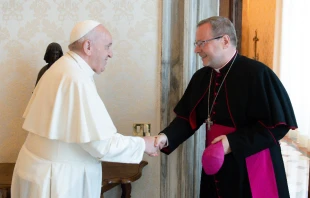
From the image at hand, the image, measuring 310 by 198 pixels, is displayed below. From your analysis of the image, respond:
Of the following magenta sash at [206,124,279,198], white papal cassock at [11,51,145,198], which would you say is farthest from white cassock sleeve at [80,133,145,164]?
magenta sash at [206,124,279,198]

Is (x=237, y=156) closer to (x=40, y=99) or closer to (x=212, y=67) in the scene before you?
(x=212, y=67)

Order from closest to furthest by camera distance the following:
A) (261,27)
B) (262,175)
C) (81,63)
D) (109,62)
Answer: (81,63)
(262,175)
(109,62)
(261,27)

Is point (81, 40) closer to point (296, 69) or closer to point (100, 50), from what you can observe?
point (100, 50)

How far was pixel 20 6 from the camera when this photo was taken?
2.49 m

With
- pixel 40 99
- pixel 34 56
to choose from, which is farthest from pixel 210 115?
pixel 34 56

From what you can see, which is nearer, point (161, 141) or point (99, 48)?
point (99, 48)

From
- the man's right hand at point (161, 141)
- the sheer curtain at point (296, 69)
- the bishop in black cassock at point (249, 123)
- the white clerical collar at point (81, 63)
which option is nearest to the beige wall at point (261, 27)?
the sheer curtain at point (296, 69)

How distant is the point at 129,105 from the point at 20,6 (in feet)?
3.60

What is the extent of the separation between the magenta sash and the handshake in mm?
519

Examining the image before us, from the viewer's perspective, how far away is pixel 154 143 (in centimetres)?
200

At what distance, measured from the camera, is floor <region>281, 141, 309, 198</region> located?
3061 millimetres

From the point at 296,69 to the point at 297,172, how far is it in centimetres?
104

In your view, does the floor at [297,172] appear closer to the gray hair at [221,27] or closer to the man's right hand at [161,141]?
the man's right hand at [161,141]

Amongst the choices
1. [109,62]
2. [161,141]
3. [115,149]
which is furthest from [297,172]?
[115,149]
